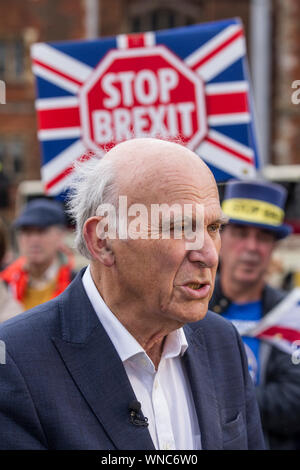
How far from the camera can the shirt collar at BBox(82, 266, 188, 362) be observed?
1.60m

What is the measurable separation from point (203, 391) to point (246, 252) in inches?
75.5

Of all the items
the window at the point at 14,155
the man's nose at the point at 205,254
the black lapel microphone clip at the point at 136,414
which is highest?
the man's nose at the point at 205,254

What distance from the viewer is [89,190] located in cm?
163

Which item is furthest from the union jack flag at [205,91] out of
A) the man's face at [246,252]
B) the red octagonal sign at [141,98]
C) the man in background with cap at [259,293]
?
the man's face at [246,252]

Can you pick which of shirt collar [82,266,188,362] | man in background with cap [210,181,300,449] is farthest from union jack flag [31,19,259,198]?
shirt collar [82,266,188,362]

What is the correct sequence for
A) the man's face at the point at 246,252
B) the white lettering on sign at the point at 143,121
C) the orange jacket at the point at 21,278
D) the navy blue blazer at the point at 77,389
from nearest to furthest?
the navy blue blazer at the point at 77,389 < the white lettering on sign at the point at 143,121 < the man's face at the point at 246,252 < the orange jacket at the point at 21,278

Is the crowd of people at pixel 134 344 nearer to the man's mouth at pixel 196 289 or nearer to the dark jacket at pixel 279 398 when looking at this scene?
the man's mouth at pixel 196 289

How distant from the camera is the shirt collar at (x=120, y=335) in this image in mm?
1601

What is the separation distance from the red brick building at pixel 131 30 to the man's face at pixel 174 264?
21085 mm

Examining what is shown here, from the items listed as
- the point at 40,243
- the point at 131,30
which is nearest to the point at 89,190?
the point at 40,243

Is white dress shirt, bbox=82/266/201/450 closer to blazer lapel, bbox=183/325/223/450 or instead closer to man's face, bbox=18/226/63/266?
blazer lapel, bbox=183/325/223/450

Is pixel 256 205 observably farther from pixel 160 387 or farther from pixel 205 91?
pixel 160 387

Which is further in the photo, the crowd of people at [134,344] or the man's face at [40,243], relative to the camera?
the man's face at [40,243]
